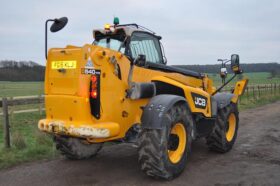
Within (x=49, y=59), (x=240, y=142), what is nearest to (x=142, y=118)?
(x=49, y=59)

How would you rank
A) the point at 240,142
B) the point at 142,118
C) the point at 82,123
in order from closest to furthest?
the point at 82,123 < the point at 142,118 < the point at 240,142

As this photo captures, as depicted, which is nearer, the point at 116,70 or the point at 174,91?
the point at 116,70

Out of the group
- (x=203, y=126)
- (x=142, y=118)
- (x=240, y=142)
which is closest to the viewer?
(x=142, y=118)

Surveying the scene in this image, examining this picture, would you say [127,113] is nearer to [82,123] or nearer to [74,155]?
[82,123]

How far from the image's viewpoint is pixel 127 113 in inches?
241

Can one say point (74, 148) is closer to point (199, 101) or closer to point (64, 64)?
point (64, 64)

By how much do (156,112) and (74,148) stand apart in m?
2.09

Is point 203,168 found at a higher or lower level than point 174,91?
lower

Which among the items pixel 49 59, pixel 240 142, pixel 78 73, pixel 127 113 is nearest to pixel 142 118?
pixel 127 113

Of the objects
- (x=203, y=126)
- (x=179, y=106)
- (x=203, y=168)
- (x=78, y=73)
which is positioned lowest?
(x=203, y=168)

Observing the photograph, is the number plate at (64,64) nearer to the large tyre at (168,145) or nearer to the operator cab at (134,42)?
the operator cab at (134,42)

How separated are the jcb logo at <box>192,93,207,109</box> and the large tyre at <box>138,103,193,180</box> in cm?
51

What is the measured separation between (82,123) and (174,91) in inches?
85.0

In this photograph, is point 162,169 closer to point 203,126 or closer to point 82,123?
point 82,123
